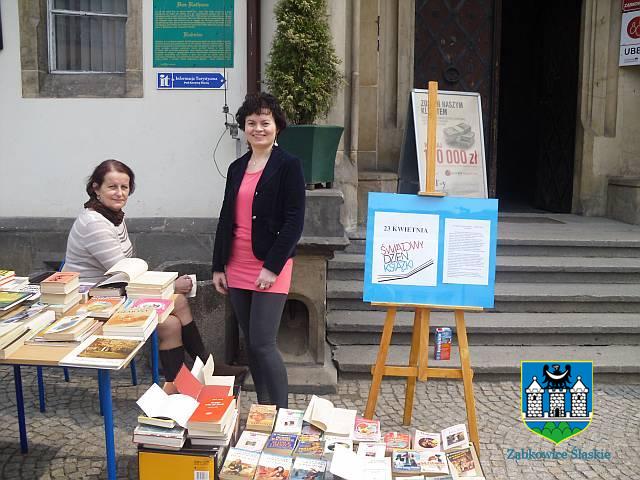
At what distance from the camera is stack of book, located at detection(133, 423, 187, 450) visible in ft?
8.42

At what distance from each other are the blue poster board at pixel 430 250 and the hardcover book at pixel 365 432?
0.80 meters

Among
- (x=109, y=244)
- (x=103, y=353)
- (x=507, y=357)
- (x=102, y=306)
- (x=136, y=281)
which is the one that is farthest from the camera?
(x=507, y=357)

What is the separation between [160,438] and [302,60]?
311cm

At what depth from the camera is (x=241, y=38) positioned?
5.70m

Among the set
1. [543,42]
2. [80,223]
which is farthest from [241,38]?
[543,42]

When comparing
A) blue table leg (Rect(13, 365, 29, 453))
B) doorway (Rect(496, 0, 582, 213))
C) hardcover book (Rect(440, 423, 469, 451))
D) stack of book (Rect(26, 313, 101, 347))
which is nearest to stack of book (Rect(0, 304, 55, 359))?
stack of book (Rect(26, 313, 101, 347))

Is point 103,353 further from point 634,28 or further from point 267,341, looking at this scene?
point 634,28

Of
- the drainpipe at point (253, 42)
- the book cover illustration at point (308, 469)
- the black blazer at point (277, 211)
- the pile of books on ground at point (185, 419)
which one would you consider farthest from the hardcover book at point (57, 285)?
the drainpipe at point (253, 42)

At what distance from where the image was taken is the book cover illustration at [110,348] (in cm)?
253

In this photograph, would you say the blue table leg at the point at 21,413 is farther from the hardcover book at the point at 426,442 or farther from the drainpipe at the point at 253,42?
the drainpipe at the point at 253,42

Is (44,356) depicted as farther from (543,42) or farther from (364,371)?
(543,42)

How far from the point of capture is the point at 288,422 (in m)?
2.86

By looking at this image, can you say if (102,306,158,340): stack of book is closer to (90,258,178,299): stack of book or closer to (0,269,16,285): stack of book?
(90,258,178,299): stack of book

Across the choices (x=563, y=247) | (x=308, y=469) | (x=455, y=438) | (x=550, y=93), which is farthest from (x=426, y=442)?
(x=550, y=93)
